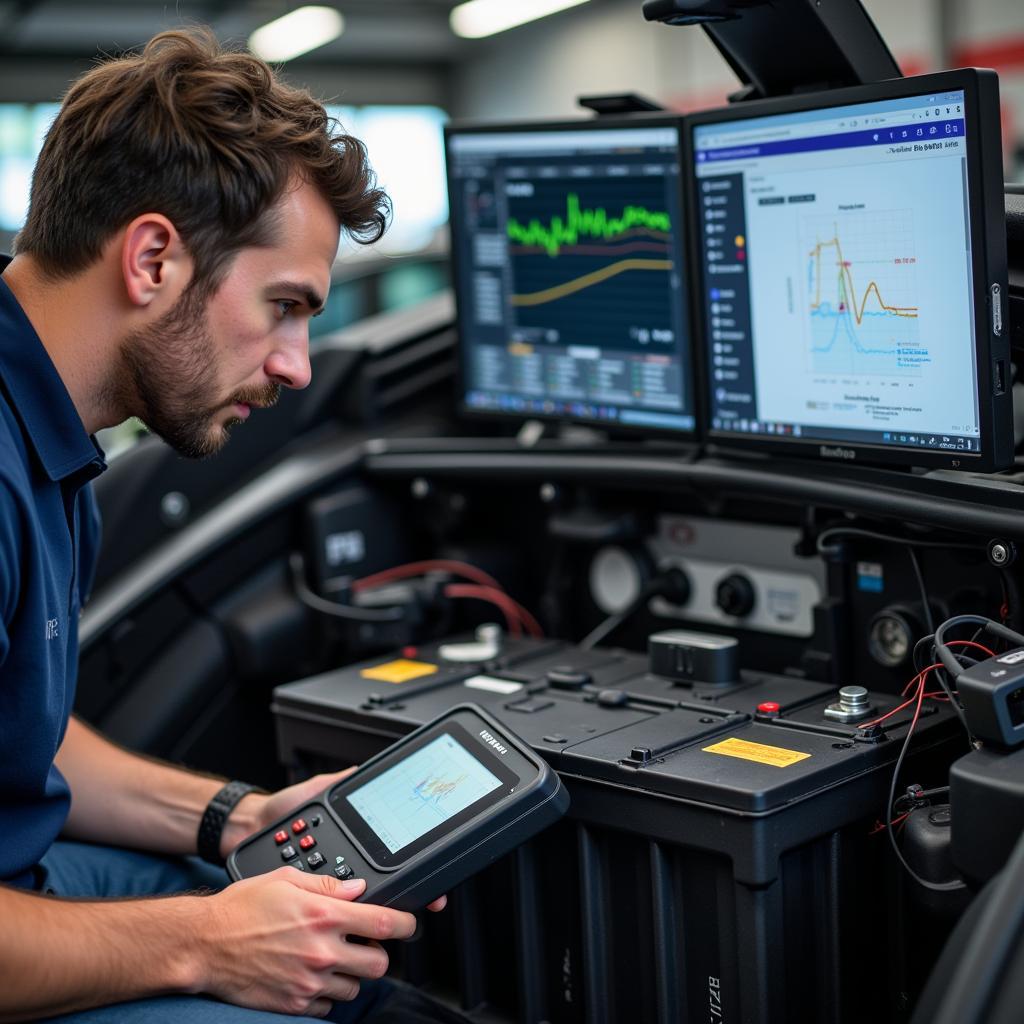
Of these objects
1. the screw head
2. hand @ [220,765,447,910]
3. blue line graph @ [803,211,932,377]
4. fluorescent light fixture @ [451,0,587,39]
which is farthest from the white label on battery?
fluorescent light fixture @ [451,0,587,39]

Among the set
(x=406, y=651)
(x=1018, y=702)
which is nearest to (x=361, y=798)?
(x=406, y=651)

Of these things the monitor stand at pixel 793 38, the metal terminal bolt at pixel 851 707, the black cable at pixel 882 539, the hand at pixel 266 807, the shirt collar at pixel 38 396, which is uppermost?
the monitor stand at pixel 793 38

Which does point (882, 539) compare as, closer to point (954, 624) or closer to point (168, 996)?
point (954, 624)

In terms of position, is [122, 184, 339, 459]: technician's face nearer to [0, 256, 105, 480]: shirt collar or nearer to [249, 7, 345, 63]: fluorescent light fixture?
[0, 256, 105, 480]: shirt collar

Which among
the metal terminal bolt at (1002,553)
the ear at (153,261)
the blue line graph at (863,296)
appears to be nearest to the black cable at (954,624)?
the metal terminal bolt at (1002,553)

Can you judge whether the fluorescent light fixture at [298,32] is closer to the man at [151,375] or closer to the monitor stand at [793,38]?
the monitor stand at [793,38]

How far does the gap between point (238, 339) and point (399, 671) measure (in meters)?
0.52

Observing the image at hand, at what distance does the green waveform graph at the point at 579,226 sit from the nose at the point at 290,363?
51 centimetres

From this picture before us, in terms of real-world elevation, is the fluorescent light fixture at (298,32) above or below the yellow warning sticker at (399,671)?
above

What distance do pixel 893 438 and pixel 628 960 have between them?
0.57 meters

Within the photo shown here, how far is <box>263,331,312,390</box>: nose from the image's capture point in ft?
4.16

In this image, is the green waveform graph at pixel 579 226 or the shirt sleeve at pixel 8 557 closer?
the shirt sleeve at pixel 8 557

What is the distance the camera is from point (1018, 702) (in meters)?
1.03

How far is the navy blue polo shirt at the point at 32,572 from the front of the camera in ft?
3.70
